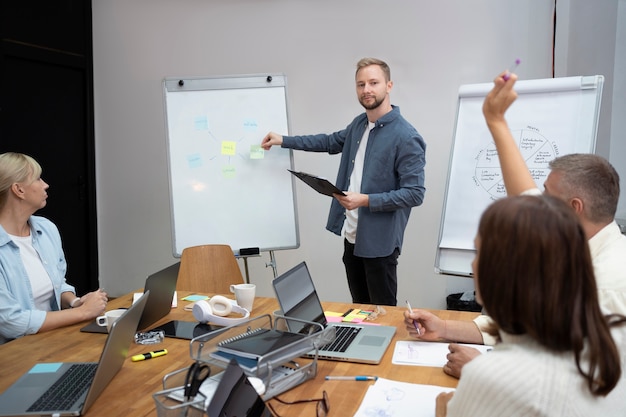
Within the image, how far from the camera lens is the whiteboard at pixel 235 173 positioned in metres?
3.36

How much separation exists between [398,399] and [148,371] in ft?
2.33

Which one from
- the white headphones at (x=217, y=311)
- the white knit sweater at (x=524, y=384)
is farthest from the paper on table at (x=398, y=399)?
the white headphones at (x=217, y=311)

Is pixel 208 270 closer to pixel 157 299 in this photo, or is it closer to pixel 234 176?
pixel 234 176

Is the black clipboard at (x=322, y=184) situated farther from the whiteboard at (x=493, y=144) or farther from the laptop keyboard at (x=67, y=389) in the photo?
the laptop keyboard at (x=67, y=389)

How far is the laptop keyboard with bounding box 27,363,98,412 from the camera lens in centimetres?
132

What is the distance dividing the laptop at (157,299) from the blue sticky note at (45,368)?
0.32 meters

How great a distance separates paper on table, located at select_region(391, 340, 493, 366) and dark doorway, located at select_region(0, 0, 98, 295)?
11.0 ft

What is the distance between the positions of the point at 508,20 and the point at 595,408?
10.6 feet

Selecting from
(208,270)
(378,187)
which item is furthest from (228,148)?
(378,187)

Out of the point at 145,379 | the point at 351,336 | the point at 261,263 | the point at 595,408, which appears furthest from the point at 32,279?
the point at 261,263

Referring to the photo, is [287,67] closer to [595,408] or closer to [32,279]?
[32,279]

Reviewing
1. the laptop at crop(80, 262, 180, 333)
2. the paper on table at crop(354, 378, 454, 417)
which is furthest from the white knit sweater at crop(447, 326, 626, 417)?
the laptop at crop(80, 262, 180, 333)

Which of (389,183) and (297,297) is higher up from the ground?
(389,183)

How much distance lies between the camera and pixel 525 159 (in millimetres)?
2594
